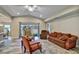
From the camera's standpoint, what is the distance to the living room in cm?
398

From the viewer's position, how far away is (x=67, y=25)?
13.8 feet

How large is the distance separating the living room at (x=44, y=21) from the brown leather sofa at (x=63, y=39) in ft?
0.31

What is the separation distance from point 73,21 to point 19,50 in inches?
71.4

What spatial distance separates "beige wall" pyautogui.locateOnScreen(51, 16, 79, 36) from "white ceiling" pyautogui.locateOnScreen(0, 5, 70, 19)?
31 centimetres

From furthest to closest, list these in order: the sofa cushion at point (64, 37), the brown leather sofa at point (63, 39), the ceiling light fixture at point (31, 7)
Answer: the sofa cushion at point (64, 37) < the brown leather sofa at point (63, 39) < the ceiling light fixture at point (31, 7)

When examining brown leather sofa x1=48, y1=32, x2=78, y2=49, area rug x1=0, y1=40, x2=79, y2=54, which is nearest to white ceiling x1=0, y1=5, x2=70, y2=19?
brown leather sofa x1=48, y1=32, x2=78, y2=49

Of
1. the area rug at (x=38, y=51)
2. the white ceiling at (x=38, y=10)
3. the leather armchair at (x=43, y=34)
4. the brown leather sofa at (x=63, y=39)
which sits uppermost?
the white ceiling at (x=38, y=10)

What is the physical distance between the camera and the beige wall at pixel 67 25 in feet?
13.4

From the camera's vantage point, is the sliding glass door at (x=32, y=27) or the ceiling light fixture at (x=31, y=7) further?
the sliding glass door at (x=32, y=27)

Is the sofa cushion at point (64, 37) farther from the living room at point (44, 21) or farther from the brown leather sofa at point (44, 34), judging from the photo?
the brown leather sofa at point (44, 34)

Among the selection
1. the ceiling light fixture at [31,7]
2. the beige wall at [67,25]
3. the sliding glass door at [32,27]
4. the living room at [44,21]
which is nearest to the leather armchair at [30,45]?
the living room at [44,21]
